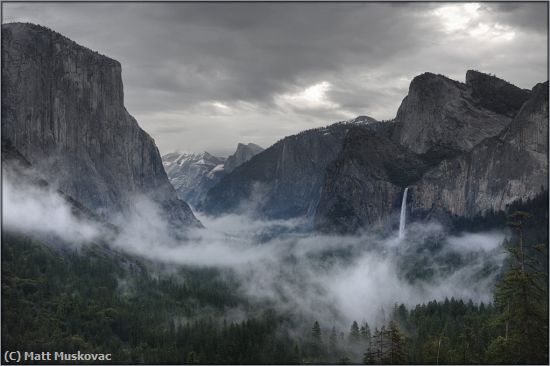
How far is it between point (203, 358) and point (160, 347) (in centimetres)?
1866

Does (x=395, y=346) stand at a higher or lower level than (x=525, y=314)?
lower

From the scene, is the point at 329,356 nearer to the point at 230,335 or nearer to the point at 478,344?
the point at 230,335

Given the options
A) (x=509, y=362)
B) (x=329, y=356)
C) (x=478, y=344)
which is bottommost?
(x=329, y=356)

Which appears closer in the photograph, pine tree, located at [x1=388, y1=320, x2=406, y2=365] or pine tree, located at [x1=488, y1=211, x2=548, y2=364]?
pine tree, located at [x1=488, y1=211, x2=548, y2=364]

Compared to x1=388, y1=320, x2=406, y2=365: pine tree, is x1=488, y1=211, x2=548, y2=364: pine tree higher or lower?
higher

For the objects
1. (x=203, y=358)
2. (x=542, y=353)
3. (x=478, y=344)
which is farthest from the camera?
(x=203, y=358)

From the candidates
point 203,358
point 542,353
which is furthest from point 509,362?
point 203,358

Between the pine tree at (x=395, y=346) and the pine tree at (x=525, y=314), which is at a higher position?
the pine tree at (x=525, y=314)

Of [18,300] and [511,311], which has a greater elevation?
[511,311]

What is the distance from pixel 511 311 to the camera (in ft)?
228

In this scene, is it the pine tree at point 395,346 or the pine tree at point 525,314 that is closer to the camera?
the pine tree at point 525,314

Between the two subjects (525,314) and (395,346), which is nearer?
(525,314)

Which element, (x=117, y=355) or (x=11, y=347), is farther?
(x=117, y=355)

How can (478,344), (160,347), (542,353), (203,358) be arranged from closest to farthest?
(542,353) < (478,344) < (203,358) < (160,347)
